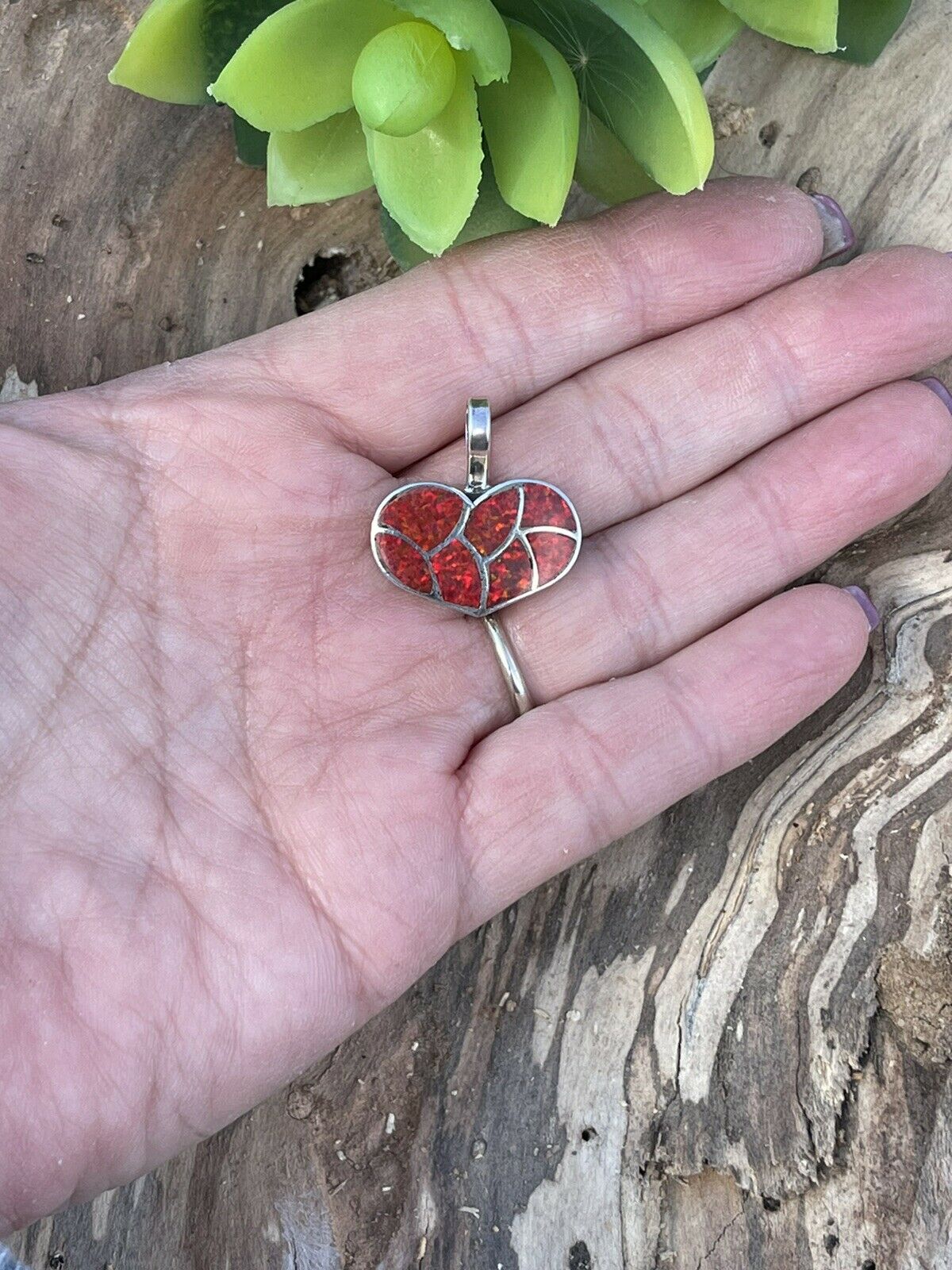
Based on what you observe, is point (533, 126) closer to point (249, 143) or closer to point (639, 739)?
point (249, 143)

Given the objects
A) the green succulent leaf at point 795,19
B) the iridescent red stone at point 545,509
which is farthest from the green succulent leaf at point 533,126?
the iridescent red stone at point 545,509

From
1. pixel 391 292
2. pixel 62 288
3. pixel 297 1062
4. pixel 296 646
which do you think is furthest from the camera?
pixel 62 288

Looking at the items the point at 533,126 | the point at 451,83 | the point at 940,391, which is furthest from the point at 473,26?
the point at 940,391

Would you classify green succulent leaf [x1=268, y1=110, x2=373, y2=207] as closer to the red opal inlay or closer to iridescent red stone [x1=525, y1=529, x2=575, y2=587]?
the red opal inlay

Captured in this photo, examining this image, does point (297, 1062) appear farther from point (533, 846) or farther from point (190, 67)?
point (190, 67)

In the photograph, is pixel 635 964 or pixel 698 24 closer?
pixel 698 24

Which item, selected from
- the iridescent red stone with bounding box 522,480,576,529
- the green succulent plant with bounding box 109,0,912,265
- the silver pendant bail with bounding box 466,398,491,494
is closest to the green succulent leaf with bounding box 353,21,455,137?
the green succulent plant with bounding box 109,0,912,265

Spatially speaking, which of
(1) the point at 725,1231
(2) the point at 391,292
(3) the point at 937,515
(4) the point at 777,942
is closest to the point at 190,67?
(2) the point at 391,292

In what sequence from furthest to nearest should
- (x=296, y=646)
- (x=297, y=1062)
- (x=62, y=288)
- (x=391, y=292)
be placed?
(x=62, y=288) < (x=391, y=292) < (x=296, y=646) < (x=297, y=1062)
